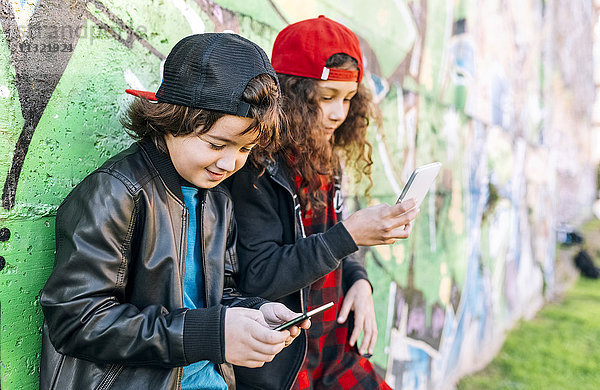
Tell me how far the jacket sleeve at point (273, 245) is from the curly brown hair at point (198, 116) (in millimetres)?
277

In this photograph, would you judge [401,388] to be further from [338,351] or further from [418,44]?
[418,44]

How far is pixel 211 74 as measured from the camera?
1273 millimetres

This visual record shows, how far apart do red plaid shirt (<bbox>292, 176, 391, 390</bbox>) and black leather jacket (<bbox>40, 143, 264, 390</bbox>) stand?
588 millimetres

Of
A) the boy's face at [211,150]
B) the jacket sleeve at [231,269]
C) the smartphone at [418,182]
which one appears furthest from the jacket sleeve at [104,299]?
the smartphone at [418,182]

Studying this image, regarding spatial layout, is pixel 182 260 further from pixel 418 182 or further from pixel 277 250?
pixel 418 182

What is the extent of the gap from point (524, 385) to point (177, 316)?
12.9 feet

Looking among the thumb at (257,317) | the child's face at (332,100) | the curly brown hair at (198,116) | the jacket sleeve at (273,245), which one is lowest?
the thumb at (257,317)

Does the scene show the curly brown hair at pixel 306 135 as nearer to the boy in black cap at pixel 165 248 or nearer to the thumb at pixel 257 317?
the boy in black cap at pixel 165 248

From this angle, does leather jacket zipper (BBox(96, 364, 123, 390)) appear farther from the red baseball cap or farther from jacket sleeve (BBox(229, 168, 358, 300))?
the red baseball cap

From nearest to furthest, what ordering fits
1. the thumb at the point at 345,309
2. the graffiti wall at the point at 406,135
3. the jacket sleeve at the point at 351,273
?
the graffiti wall at the point at 406,135 < the thumb at the point at 345,309 < the jacket sleeve at the point at 351,273

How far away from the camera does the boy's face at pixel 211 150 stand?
132cm

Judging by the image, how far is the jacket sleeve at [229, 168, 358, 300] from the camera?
1.60m

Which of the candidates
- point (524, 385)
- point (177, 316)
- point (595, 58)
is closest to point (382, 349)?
point (524, 385)

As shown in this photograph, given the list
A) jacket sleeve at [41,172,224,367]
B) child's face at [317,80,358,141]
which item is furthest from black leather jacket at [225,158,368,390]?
jacket sleeve at [41,172,224,367]
